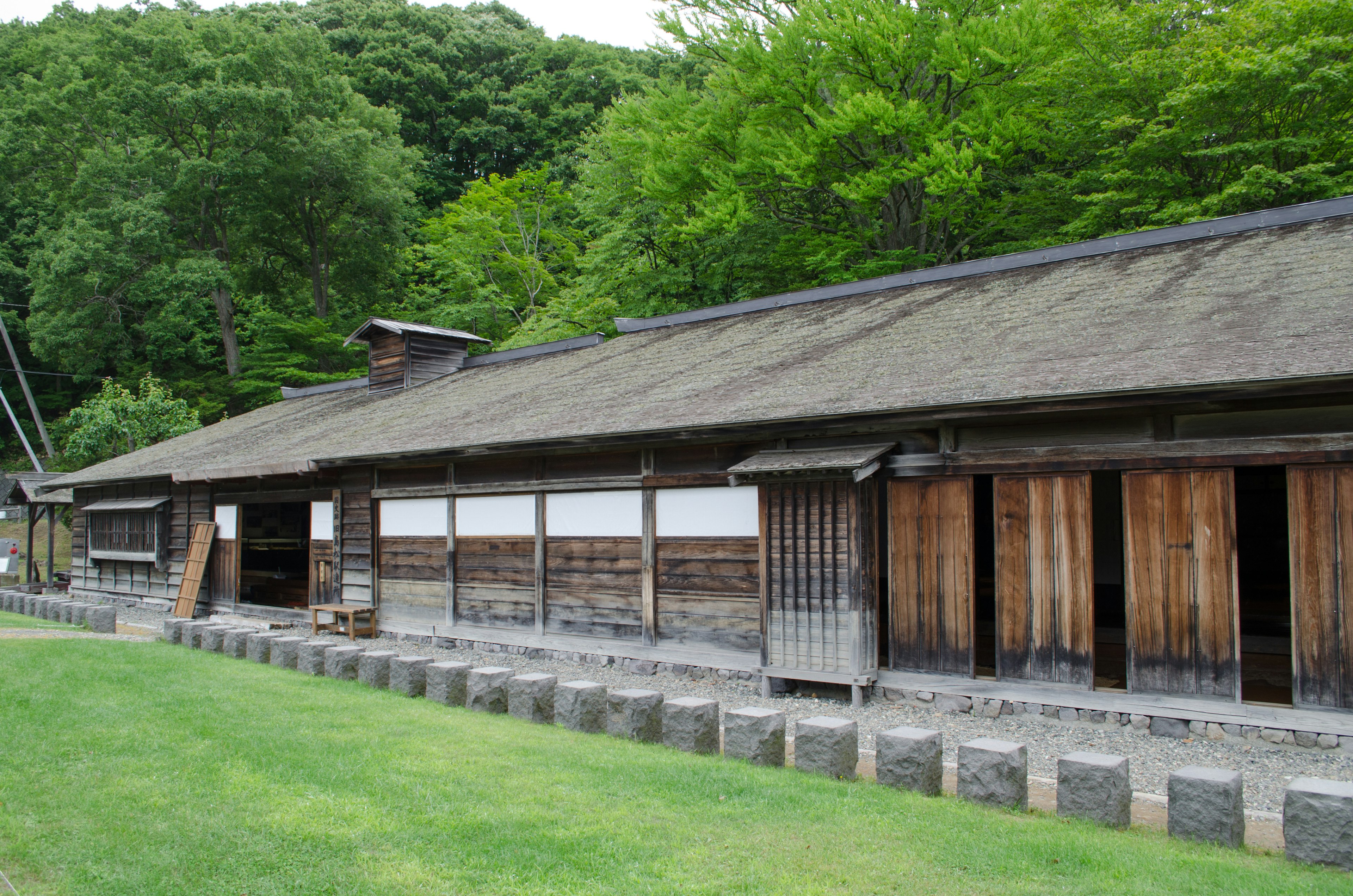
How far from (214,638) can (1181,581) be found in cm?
1104

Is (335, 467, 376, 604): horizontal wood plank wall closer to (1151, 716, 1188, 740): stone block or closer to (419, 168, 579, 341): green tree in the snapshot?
(1151, 716, 1188, 740): stone block

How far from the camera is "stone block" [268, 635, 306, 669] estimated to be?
1034 centimetres

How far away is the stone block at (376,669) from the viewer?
9.11 metres

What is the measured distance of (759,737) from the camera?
244 inches

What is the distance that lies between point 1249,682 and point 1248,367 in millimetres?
4022

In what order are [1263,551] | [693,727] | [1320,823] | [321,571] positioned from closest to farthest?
[1320,823]
[693,727]
[1263,551]
[321,571]

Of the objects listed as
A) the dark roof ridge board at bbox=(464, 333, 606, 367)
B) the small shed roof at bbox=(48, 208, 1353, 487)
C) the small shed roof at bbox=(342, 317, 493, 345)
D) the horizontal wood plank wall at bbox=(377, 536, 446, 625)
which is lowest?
the horizontal wood plank wall at bbox=(377, 536, 446, 625)

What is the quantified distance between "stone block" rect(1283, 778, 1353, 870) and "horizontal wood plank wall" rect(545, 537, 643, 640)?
729 cm

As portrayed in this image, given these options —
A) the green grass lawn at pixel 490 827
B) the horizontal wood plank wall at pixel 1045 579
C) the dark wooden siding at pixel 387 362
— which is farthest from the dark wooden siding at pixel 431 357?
the horizontal wood plank wall at pixel 1045 579

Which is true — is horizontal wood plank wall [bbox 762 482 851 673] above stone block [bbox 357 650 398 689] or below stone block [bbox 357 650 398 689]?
above

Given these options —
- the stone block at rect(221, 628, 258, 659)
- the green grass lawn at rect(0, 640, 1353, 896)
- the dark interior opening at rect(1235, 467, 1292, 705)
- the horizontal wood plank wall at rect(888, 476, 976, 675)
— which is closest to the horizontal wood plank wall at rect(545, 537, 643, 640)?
the horizontal wood plank wall at rect(888, 476, 976, 675)

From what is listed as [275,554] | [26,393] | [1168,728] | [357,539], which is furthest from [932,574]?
[26,393]

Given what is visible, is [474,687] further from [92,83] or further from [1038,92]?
[92,83]

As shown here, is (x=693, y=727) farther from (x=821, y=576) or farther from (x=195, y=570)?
(x=195, y=570)
